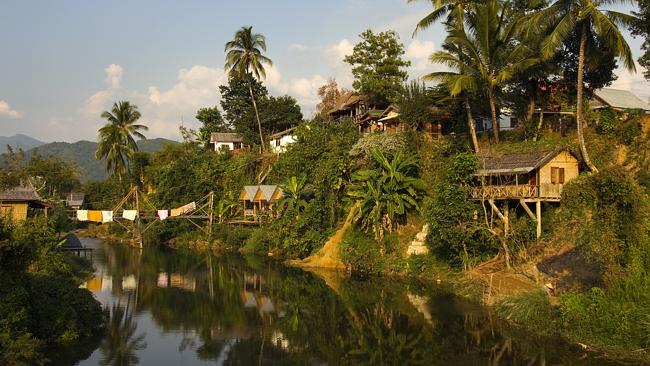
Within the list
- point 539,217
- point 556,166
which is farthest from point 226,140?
point 539,217

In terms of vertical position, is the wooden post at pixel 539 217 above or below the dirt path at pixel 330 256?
above

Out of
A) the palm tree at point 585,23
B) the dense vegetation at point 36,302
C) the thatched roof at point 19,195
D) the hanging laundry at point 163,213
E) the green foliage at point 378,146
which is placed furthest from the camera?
the hanging laundry at point 163,213

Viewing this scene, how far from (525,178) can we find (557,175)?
165 centimetres

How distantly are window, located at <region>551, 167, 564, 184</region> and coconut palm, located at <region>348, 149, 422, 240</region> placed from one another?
7310mm

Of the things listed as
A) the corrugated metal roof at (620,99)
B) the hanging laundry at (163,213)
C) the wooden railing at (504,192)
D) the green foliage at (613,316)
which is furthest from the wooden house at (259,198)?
the green foliage at (613,316)

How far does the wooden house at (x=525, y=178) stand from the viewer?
27125 mm

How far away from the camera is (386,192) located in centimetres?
3225

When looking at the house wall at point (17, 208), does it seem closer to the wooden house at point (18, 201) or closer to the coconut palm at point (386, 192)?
the wooden house at point (18, 201)

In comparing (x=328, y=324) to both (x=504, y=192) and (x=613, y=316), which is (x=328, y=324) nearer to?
(x=613, y=316)

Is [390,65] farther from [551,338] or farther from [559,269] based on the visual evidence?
[551,338]

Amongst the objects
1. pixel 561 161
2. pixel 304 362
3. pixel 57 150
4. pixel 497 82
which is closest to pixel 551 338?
pixel 304 362

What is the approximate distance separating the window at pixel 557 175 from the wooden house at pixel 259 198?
21222mm

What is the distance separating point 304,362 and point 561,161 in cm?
1793

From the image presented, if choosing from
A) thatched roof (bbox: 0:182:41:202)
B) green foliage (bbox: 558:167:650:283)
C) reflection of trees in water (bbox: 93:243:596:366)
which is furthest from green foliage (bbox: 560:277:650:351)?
thatched roof (bbox: 0:182:41:202)
